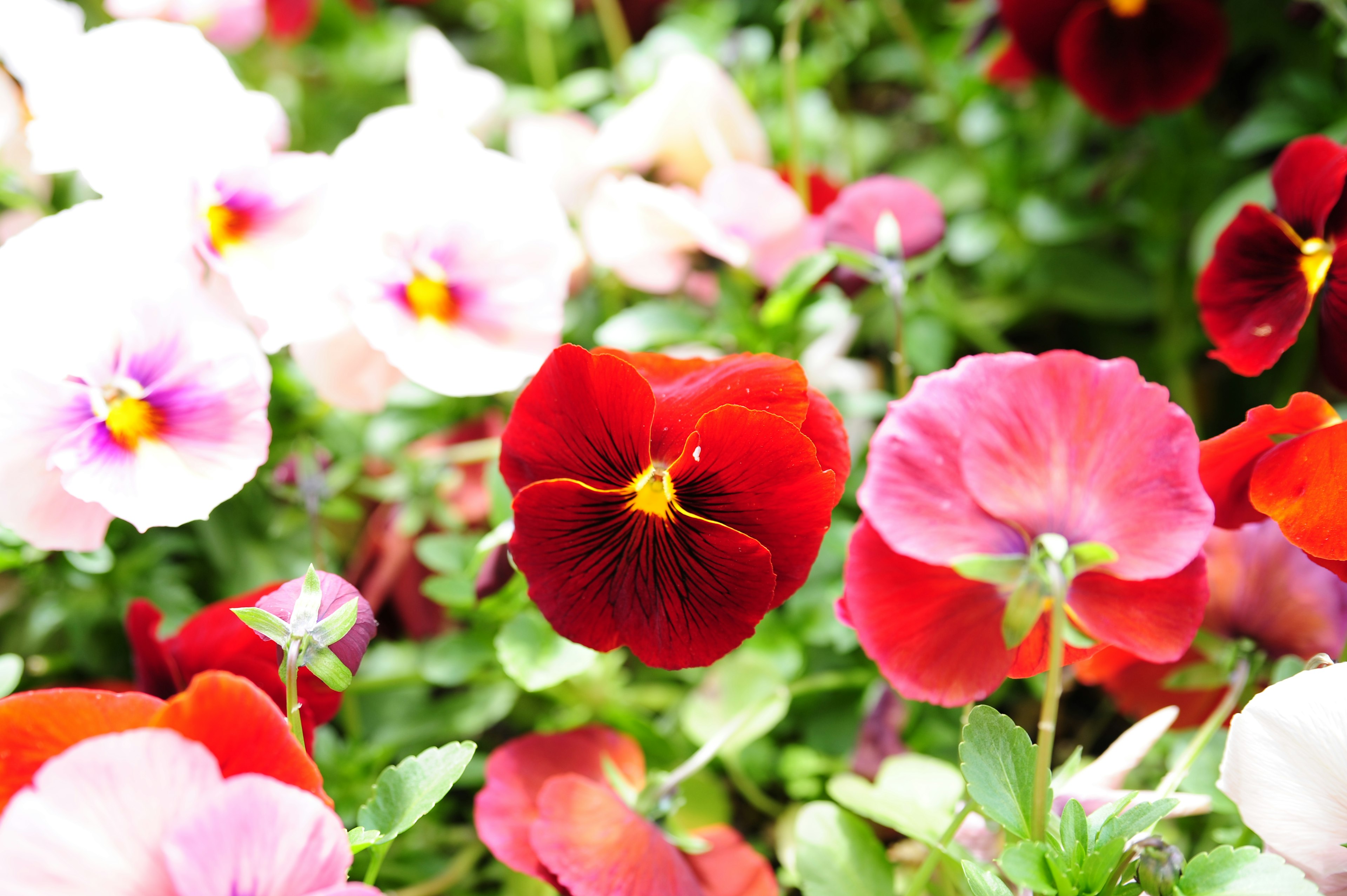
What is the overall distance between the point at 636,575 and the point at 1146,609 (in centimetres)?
22

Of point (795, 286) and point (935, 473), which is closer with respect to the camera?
point (935, 473)

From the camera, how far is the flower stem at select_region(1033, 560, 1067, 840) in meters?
0.37

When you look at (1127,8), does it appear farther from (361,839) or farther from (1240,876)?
(361,839)

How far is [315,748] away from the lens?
0.65 m

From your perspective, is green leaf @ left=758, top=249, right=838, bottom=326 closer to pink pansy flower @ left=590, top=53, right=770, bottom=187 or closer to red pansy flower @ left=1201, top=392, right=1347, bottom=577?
pink pansy flower @ left=590, top=53, right=770, bottom=187

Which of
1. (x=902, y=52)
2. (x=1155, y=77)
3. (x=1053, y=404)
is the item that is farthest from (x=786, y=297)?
(x=902, y=52)

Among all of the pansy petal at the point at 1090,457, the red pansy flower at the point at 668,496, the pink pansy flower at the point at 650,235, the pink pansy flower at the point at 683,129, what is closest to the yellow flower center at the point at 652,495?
the red pansy flower at the point at 668,496

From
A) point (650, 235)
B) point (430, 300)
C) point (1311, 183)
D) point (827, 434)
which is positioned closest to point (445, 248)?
point (430, 300)

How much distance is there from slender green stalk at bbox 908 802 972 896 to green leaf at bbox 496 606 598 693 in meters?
0.19

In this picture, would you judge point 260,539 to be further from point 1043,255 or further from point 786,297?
point 1043,255

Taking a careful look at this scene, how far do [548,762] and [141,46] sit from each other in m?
0.45

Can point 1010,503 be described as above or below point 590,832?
above

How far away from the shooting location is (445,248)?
58 cm

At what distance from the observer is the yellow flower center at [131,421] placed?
486 mm
